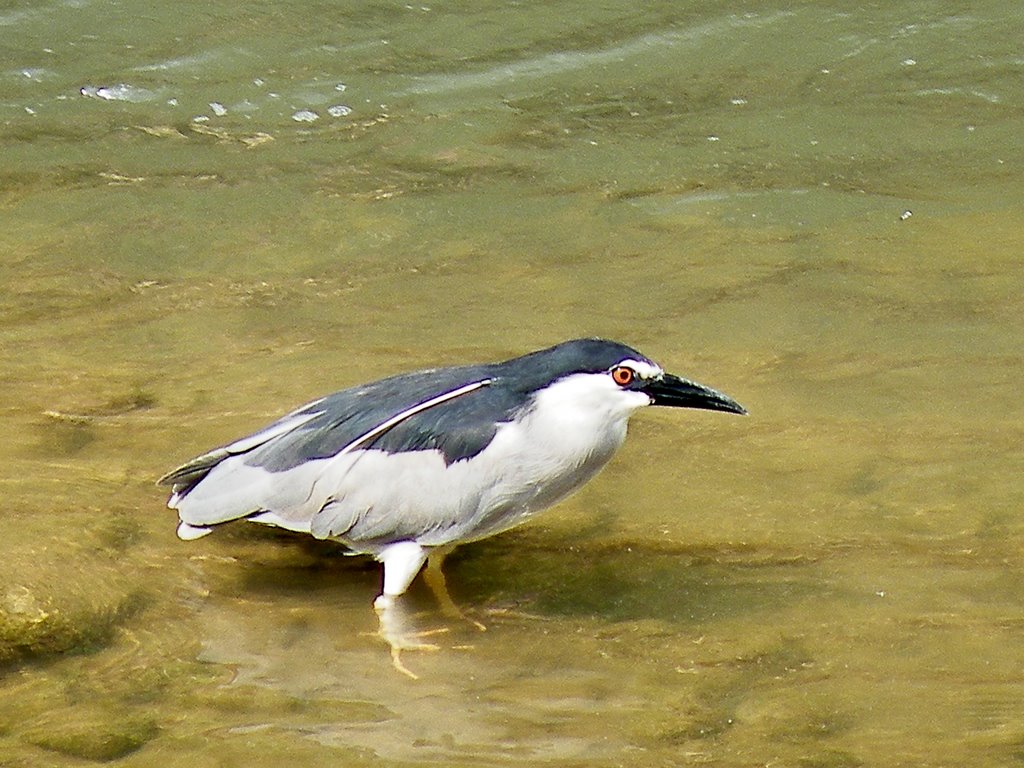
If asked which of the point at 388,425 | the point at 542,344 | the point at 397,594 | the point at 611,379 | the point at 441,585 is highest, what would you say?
the point at 611,379

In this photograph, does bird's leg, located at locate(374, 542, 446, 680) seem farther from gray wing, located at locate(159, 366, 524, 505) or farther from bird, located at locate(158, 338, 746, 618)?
gray wing, located at locate(159, 366, 524, 505)

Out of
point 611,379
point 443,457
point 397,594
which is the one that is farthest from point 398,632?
point 611,379

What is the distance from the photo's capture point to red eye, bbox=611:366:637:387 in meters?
5.02

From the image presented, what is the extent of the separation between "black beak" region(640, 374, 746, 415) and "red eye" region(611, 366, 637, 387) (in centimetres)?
5

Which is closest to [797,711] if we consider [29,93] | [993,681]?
[993,681]

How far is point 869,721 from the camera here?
433cm

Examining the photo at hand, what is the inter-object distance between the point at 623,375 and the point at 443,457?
26.3 inches

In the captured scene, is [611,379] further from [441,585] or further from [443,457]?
[441,585]

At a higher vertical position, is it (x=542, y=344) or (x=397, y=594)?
(x=542, y=344)

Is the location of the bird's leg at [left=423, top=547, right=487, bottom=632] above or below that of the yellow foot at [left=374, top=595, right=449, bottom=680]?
below

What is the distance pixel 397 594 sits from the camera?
202 inches

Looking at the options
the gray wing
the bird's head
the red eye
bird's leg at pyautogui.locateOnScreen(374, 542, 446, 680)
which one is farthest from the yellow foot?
the red eye

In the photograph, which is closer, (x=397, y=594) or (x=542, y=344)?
(x=397, y=594)

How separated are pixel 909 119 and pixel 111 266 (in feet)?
15.1
